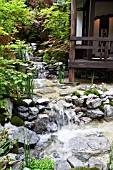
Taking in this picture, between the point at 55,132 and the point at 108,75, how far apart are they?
13.9ft

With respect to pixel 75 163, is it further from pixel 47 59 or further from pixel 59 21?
pixel 59 21

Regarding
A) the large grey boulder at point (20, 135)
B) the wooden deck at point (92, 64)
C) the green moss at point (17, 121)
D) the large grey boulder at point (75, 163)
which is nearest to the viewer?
the large grey boulder at point (75, 163)

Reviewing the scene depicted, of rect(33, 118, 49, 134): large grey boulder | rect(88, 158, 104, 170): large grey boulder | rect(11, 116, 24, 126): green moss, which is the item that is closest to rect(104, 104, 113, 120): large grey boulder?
rect(33, 118, 49, 134): large grey boulder

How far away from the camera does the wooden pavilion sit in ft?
23.7

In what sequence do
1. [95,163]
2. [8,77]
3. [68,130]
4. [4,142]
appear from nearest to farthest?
[4,142] < [95,163] < [8,77] < [68,130]

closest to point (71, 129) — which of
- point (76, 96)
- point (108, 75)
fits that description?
point (76, 96)

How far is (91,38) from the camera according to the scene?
284 inches

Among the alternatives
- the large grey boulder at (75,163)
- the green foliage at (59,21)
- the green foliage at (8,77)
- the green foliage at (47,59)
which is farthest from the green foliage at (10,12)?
the green foliage at (59,21)

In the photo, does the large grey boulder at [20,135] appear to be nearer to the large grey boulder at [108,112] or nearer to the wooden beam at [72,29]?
the large grey boulder at [108,112]

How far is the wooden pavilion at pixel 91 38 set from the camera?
7.23 metres

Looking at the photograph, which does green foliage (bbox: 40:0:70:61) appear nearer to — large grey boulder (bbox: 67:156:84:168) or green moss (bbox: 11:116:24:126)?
green moss (bbox: 11:116:24:126)

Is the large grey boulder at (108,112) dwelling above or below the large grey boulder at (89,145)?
above

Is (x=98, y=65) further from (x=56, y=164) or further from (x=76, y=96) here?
(x=56, y=164)

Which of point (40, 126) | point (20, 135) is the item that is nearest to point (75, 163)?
point (20, 135)
